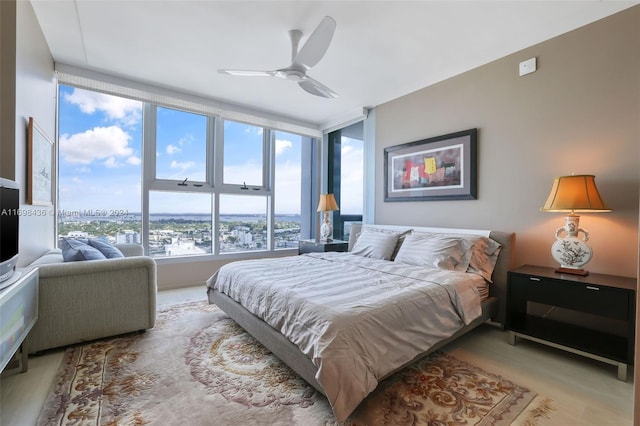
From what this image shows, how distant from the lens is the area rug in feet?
5.04

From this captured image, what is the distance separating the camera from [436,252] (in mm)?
2812

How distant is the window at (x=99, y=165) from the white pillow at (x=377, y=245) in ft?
9.86

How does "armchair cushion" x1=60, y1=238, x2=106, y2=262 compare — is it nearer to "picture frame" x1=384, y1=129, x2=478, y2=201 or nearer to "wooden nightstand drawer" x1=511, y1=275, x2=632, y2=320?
"picture frame" x1=384, y1=129, x2=478, y2=201

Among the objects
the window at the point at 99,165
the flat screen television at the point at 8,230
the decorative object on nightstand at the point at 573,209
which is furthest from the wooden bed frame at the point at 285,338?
the window at the point at 99,165

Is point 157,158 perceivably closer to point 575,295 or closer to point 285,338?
point 285,338

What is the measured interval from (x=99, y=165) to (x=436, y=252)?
163 inches

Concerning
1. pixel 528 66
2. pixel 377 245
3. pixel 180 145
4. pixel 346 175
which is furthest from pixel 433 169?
pixel 180 145

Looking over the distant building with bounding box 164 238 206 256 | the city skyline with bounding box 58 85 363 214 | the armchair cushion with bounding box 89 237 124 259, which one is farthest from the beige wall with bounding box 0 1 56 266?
the distant building with bounding box 164 238 206 256

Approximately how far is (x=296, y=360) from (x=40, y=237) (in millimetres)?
2786

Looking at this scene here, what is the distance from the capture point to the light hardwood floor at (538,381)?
1.56 meters

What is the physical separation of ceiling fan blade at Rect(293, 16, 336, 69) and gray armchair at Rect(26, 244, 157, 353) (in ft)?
7.18

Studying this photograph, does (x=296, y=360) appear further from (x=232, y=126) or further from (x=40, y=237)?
(x=232, y=126)

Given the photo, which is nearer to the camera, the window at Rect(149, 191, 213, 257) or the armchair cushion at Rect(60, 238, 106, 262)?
the armchair cushion at Rect(60, 238, 106, 262)

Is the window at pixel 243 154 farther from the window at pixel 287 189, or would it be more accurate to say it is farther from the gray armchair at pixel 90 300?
the gray armchair at pixel 90 300
